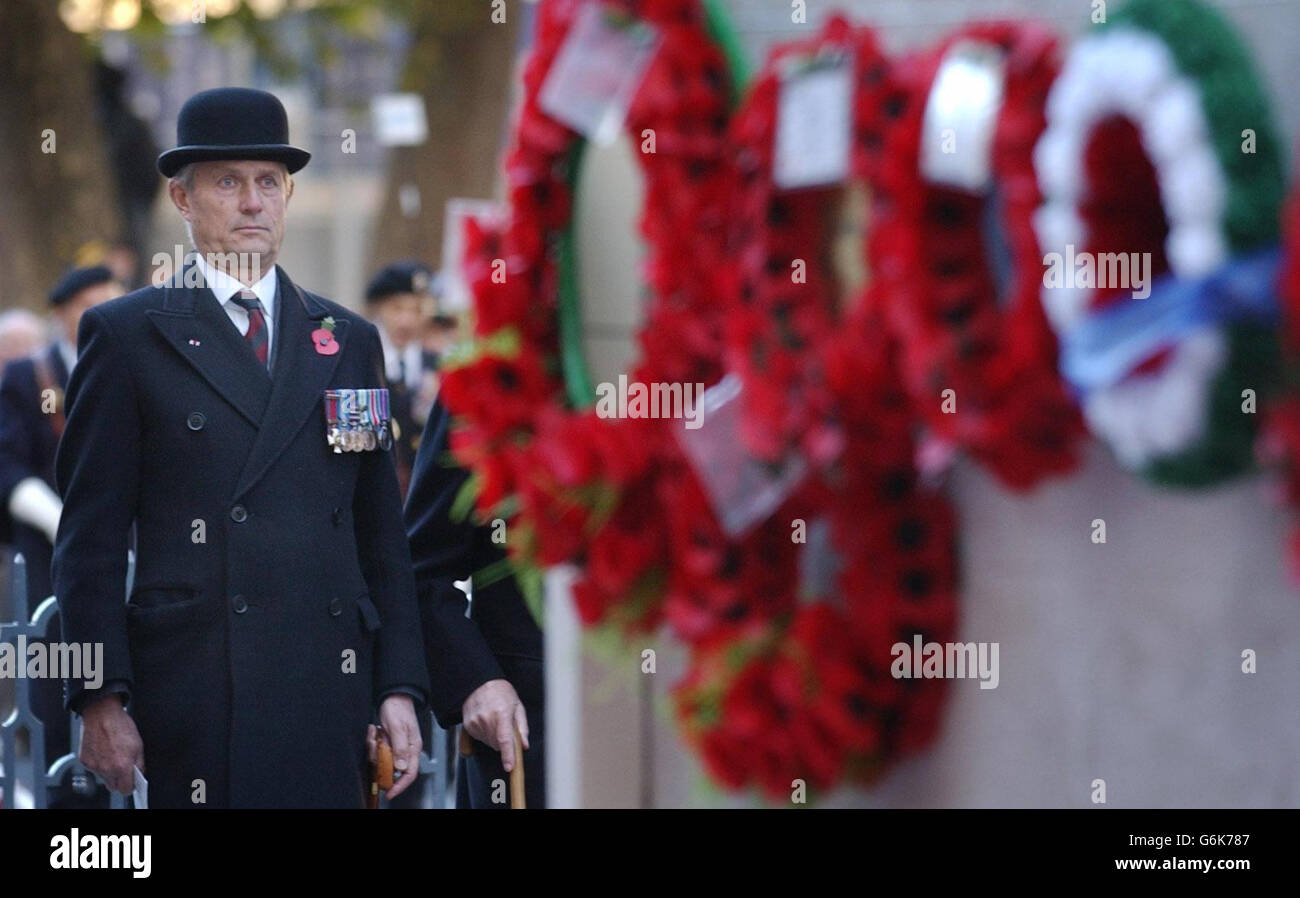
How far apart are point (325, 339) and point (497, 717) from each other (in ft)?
3.24

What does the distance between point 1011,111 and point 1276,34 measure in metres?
0.37

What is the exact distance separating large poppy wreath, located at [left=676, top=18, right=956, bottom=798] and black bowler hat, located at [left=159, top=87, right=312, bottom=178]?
167 cm

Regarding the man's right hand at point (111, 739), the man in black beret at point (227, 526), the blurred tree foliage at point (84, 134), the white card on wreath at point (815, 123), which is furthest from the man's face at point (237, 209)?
the blurred tree foliage at point (84, 134)

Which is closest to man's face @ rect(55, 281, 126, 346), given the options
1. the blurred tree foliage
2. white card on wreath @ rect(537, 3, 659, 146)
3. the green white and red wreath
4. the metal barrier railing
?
the metal barrier railing

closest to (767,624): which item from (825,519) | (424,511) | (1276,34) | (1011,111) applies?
(825,519)

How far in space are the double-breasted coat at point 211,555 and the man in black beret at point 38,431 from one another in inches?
139

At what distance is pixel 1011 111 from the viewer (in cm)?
294

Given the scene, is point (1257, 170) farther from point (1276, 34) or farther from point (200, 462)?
point (200, 462)

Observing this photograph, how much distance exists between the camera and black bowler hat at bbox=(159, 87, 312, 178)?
468 cm

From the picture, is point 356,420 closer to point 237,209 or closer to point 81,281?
point 237,209

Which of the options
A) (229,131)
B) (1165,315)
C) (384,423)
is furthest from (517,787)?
(1165,315)

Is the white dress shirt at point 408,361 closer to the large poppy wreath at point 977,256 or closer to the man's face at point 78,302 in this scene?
the man's face at point 78,302

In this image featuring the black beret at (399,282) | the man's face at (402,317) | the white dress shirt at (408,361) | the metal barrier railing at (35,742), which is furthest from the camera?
the black beret at (399,282)

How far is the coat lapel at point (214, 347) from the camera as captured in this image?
14.9ft
